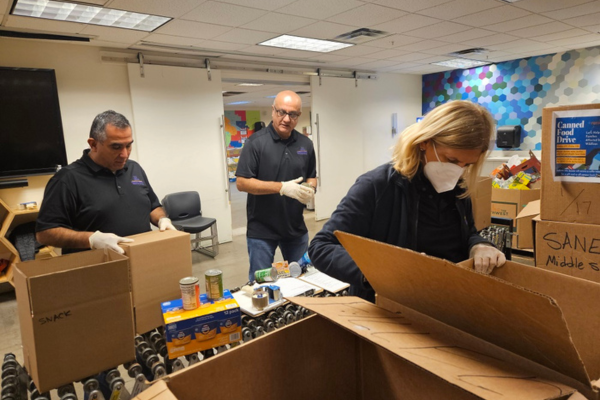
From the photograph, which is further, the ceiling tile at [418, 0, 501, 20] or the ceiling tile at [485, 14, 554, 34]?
the ceiling tile at [485, 14, 554, 34]

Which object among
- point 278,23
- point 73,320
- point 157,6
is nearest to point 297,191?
point 73,320

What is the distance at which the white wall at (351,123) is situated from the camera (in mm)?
6668

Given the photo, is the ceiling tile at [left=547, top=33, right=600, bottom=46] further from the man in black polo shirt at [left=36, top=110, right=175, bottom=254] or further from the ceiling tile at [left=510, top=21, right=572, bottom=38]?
the man in black polo shirt at [left=36, top=110, right=175, bottom=254]

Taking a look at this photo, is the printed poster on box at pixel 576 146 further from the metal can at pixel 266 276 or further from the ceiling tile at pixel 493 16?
the ceiling tile at pixel 493 16

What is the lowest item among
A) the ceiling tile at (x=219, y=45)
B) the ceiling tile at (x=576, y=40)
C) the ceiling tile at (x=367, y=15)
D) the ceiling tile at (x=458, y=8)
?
the ceiling tile at (x=367, y=15)

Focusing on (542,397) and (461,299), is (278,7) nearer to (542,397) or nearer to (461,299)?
(461,299)

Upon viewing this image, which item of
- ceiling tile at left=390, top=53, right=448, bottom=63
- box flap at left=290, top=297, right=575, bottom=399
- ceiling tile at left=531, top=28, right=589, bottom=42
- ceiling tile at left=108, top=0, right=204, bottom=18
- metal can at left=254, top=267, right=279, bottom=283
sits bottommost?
metal can at left=254, top=267, right=279, bottom=283

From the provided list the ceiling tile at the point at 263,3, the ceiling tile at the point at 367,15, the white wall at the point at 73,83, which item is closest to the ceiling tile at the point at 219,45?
the white wall at the point at 73,83

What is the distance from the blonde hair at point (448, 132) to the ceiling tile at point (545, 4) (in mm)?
3171

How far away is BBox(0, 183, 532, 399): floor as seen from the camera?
296 cm

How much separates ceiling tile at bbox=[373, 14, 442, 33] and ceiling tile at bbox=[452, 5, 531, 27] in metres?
0.30

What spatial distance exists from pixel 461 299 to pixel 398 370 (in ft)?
0.98

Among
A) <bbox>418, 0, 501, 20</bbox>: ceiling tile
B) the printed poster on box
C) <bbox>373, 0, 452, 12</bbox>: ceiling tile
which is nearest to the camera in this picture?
the printed poster on box

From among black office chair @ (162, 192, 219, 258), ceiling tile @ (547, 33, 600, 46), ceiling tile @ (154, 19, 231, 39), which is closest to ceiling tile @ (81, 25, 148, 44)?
ceiling tile @ (154, 19, 231, 39)
